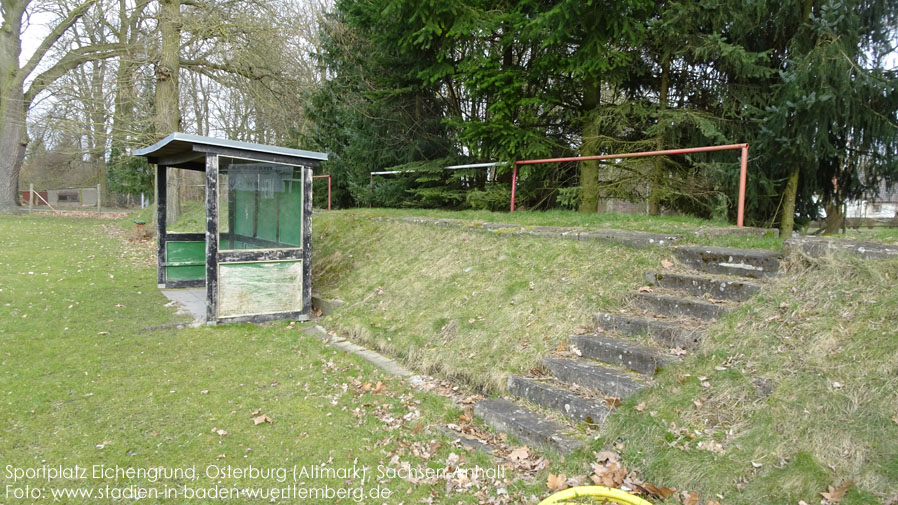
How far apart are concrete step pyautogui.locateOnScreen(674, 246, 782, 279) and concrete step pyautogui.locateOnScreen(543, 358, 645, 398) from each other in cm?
158

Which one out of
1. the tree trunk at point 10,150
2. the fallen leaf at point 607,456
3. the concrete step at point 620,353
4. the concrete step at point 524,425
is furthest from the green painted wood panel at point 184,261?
the tree trunk at point 10,150

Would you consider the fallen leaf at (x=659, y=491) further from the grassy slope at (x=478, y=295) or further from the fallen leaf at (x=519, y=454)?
the grassy slope at (x=478, y=295)

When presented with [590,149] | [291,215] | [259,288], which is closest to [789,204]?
[590,149]

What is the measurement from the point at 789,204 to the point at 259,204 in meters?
8.28

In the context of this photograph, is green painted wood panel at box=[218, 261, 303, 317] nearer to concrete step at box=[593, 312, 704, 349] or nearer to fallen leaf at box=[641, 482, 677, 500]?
concrete step at box=[593, 312, 704, 349]

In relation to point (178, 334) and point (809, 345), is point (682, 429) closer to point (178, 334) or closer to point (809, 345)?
point (809, 345)

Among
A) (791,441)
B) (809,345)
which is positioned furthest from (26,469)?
(809,345)

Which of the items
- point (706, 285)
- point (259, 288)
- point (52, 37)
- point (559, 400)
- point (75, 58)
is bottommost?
point (559, 400)

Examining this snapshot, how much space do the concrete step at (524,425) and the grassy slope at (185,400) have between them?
0.35 meters

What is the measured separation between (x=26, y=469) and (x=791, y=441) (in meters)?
4.54

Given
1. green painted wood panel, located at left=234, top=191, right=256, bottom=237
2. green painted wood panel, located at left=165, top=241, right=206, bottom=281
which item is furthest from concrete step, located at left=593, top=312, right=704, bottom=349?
green painted wood panel, located at left=165, top=241, right=206, bottom=281

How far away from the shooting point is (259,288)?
7277 millimetres

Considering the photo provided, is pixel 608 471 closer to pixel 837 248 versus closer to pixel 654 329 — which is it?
pixel 654 329

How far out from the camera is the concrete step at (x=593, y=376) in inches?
148
